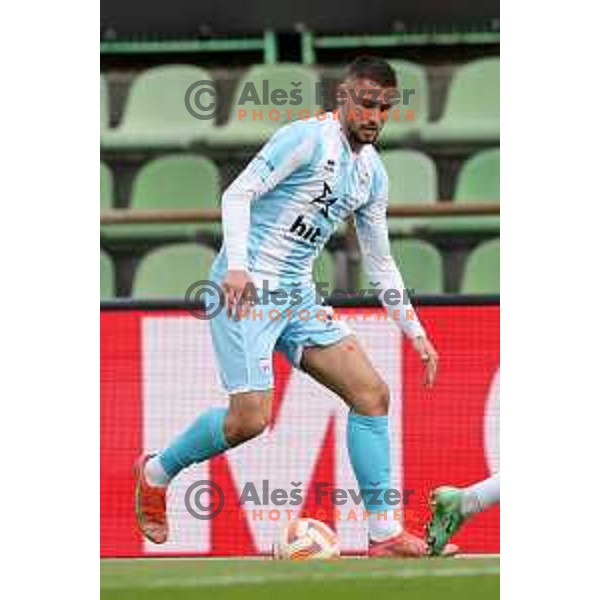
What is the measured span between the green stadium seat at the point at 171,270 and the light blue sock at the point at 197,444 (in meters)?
0.36

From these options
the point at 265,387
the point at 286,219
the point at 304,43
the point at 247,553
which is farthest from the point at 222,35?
the point at 247,553

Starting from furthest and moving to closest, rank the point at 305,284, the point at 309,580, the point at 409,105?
1. the point at 409,105
2. the point at 305,284
3. the point at 309,580

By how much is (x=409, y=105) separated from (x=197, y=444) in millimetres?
1054

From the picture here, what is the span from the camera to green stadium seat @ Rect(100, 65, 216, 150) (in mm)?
5816

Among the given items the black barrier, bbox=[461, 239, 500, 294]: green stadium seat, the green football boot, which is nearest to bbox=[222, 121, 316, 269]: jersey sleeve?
the black barrier

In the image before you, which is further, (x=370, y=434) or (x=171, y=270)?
(x=171, y=270)

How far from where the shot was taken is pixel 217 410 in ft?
18.8

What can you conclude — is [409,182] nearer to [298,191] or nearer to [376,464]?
[298,191]

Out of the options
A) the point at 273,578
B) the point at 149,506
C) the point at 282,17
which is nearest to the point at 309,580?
the point at 273,578

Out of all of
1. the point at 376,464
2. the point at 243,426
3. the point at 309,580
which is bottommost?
the point at 309,580

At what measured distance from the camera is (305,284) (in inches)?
225

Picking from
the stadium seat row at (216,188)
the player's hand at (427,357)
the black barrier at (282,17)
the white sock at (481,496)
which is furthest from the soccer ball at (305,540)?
the black barrier at (282,17)
